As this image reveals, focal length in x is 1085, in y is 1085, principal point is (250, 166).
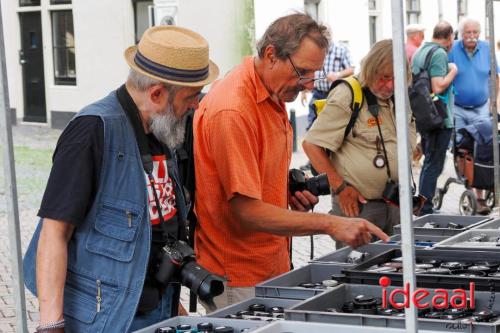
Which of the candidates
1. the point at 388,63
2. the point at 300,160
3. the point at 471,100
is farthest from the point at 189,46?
the point at 300,160

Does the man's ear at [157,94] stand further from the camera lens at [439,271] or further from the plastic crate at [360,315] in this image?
the camera lens at [439,271]

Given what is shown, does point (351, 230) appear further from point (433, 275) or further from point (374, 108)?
point (374, 108)

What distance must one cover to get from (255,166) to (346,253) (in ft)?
2.23

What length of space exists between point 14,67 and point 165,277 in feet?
60.0

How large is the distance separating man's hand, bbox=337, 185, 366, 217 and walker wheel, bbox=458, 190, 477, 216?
4.72m

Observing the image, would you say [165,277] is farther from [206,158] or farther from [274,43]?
[274,43]

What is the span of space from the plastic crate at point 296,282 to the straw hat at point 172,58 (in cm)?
75

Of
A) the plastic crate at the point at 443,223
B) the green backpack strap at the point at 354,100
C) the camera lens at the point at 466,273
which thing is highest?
the green backpack strap at the point at 354,100

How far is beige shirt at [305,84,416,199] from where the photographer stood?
5.09m

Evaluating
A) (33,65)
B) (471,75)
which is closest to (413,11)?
(33,65)

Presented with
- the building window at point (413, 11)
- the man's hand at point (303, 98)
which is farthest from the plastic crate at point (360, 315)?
the building window at point (413, 11)

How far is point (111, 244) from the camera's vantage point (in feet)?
10.4

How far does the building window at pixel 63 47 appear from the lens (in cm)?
2036

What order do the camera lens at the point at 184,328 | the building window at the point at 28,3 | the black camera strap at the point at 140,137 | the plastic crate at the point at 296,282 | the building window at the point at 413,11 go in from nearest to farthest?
the camera lens at the point at 184,328
the black camera strap at the point at 140,137
the plastic crate at the point at 296,282
the building window at the point at 28,3
the building window at the point at 413,11
